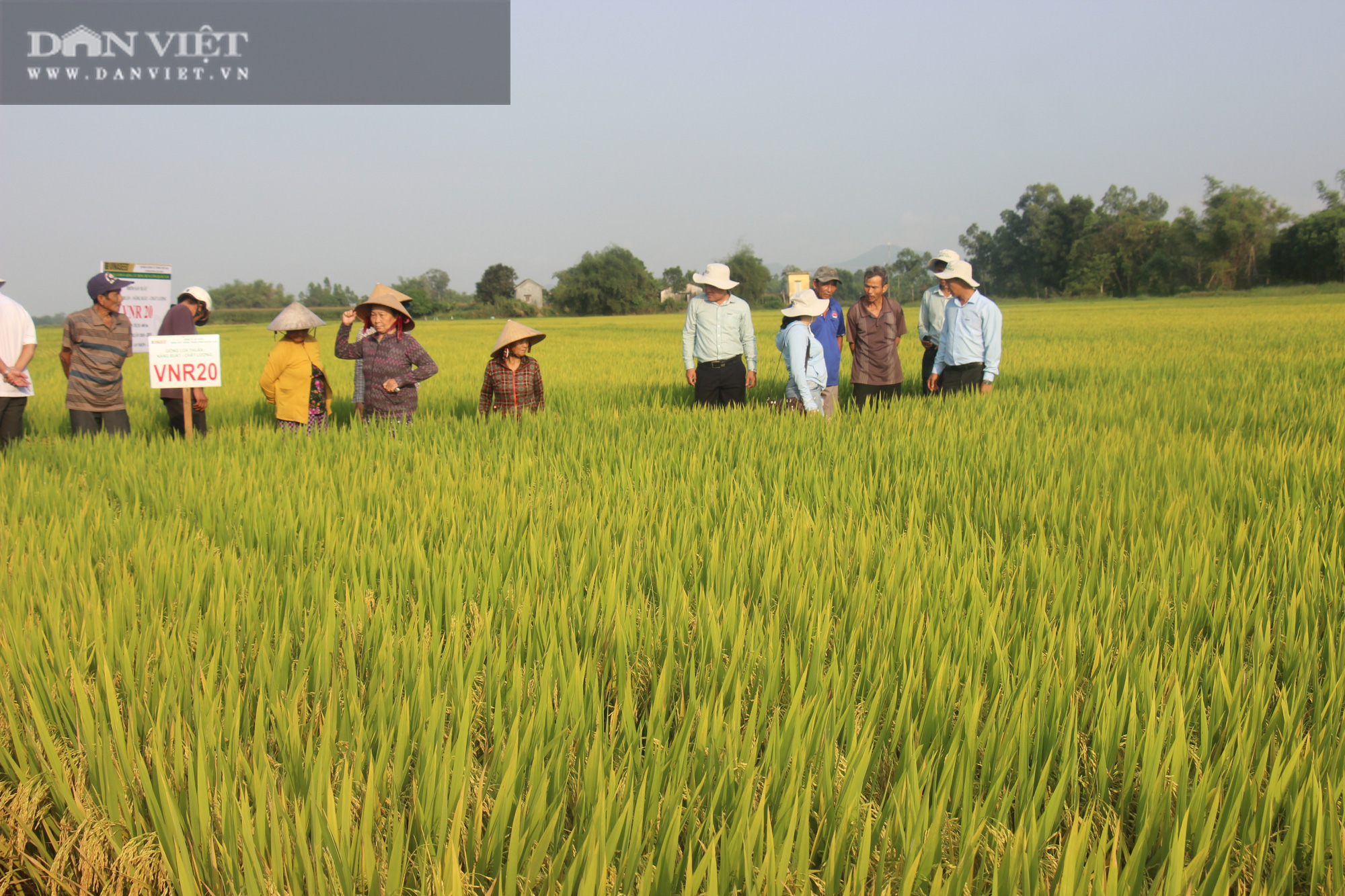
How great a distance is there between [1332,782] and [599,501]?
243 centimetres

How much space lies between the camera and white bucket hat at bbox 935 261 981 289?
598cm

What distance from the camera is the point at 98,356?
18.2ft

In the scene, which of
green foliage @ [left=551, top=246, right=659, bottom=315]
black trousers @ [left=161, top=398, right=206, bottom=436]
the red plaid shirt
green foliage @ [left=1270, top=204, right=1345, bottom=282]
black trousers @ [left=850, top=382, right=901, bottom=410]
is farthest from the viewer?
green foliage @ [left=551, top=246, right=659, bottom=315]

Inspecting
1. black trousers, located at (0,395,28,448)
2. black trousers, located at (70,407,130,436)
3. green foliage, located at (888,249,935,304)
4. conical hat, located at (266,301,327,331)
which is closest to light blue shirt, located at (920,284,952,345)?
conical hat, located at (266,301,327,331)

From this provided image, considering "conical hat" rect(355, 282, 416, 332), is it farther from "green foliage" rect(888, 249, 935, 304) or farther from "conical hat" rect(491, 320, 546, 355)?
"green foliage" rect(888, 249, 935, 304)

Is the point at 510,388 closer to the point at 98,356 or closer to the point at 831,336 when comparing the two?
the point at 831,336

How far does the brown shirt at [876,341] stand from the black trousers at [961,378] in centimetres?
42

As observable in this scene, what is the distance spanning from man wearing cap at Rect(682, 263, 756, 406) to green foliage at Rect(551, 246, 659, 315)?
70658 mm

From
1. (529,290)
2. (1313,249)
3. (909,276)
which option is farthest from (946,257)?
(529,290)

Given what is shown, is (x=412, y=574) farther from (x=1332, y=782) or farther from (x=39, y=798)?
(x=1332, y=782)

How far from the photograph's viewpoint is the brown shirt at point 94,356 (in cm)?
547

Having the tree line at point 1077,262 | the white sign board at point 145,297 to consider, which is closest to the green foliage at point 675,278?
the tree line at point 1077,262

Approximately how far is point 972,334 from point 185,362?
20.3 feet

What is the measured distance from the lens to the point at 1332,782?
46.9 inches
